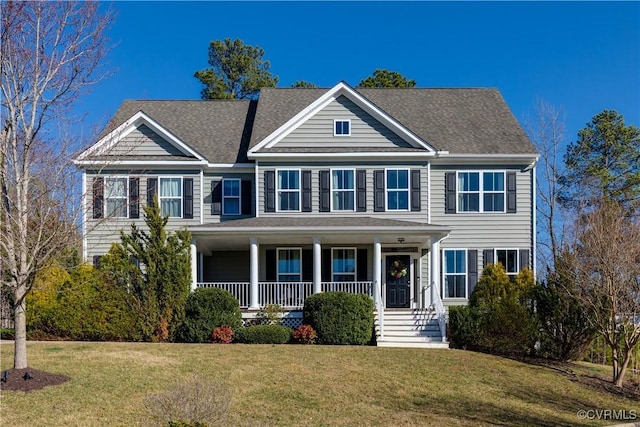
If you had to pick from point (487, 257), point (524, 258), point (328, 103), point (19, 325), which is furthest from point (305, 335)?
point (524, 258)

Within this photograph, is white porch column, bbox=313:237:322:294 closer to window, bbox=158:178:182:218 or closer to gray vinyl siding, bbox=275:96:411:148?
gray vinyl siding, bbox=275:96:411:148

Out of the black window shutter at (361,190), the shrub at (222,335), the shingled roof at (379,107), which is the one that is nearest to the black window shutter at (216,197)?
the shingled roof at (379,107)

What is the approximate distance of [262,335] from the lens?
18531 mm

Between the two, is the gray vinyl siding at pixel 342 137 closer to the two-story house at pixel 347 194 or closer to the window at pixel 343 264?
the two-story house at pixel 347 194

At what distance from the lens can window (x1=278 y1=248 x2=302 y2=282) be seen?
23156 millimetres

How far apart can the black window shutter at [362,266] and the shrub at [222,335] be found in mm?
5875

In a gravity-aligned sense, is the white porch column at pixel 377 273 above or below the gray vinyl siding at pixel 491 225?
below

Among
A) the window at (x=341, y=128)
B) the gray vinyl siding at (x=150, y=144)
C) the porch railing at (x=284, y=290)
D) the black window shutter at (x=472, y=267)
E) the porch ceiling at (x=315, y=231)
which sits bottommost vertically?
the porch railing at (x=284, y=290)

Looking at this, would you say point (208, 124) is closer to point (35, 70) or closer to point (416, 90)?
point (416, 90)

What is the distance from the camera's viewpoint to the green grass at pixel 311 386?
1145 centimetres

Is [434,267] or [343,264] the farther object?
[343,264]

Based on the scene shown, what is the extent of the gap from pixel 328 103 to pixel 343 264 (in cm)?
541

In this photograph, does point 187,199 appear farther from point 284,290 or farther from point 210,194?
point 284,290

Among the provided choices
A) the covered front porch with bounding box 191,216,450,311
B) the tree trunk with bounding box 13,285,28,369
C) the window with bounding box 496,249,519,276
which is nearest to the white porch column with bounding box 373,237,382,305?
the covered front porch with bounding box 191,216,450,311
